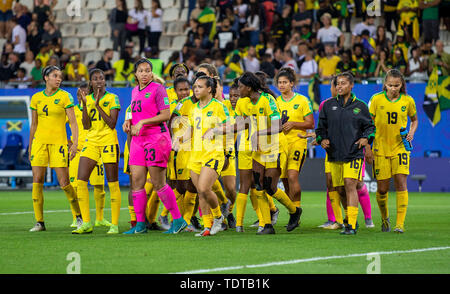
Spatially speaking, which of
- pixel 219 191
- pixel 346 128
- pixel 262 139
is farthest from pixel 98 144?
pixel 346 128

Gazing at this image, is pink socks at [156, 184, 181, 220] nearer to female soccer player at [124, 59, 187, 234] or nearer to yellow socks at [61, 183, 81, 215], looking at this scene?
female soccer player at [124, 59, 187, 234]

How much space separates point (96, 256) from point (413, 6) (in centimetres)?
1701

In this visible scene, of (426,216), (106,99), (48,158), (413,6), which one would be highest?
(413,6)

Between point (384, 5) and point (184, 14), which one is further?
point (184, 14)

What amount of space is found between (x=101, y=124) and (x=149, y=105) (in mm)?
1156

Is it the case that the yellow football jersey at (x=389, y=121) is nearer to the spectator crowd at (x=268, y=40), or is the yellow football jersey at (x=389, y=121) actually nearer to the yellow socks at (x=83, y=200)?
the yellow socks at (x=83, y=200)

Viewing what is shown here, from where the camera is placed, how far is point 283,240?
10641mm

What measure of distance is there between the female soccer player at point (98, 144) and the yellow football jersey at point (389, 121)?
3.81 meters

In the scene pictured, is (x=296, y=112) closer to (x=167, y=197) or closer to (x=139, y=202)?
(x=167, y=197)

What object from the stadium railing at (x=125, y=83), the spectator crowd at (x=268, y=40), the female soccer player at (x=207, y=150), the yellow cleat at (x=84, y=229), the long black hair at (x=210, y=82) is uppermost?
the spectator crowd at (x=268, y=40)

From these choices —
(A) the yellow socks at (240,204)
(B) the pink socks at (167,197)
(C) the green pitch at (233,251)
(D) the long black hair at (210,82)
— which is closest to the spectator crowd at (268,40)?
(C) the green pitch at (233,251)

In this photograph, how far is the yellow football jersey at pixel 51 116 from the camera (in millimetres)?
12156
